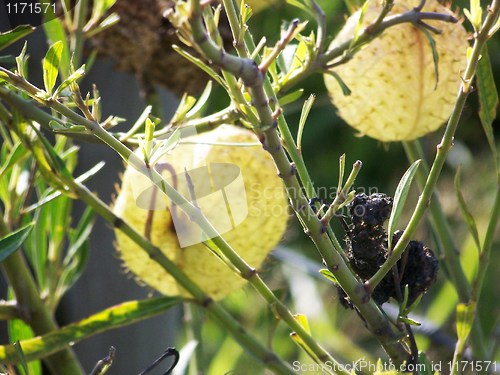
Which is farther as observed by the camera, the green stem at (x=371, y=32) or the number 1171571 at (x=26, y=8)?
the number 1171571 at (x=26, y=8)

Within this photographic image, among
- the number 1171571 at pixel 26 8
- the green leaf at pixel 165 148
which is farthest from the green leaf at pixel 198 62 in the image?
the number 1171571 at pixel 26 8

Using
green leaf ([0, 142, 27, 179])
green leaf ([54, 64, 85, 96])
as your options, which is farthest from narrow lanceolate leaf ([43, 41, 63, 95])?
A: green leaf ([0, 142, 27, 179])

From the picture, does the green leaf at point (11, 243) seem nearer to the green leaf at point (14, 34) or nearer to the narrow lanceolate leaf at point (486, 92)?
the green leaf at point (14, 34)

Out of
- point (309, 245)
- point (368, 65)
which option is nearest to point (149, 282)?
point (368, 65)

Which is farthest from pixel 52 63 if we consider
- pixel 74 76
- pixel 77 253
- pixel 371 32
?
pixel 77 253

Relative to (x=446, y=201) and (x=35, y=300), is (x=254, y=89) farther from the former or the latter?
(x=446, y=201)

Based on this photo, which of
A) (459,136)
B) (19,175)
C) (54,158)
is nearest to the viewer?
(54,158)
